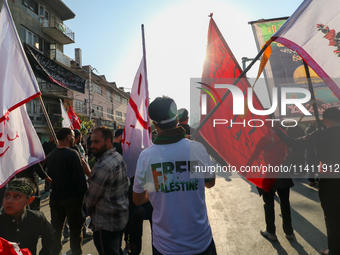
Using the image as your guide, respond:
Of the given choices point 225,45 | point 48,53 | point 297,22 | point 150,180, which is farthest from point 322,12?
point 48,53

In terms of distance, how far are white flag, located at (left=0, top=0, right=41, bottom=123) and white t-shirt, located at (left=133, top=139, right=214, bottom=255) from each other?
1953mm

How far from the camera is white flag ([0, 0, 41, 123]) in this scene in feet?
7.95

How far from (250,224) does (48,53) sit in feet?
73.8

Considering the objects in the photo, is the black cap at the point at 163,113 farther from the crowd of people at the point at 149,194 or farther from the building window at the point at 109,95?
the building window at the point at 109,95

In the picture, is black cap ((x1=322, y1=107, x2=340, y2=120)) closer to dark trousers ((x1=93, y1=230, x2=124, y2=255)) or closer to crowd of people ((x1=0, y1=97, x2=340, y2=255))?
crowd of people ((x1=0, y1=97, x2=340, y2=255))

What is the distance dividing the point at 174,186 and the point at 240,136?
128 centimetres

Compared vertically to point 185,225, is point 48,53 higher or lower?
higher

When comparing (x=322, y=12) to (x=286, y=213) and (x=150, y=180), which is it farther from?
(x=286, y=213)

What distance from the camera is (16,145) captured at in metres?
2.40

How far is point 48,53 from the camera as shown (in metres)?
19.7

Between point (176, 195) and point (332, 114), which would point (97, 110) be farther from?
point (176, 195)

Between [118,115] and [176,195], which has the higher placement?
[118,115]

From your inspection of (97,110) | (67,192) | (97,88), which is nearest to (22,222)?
(67,192)

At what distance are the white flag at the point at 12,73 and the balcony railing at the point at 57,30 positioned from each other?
65.7 ft
